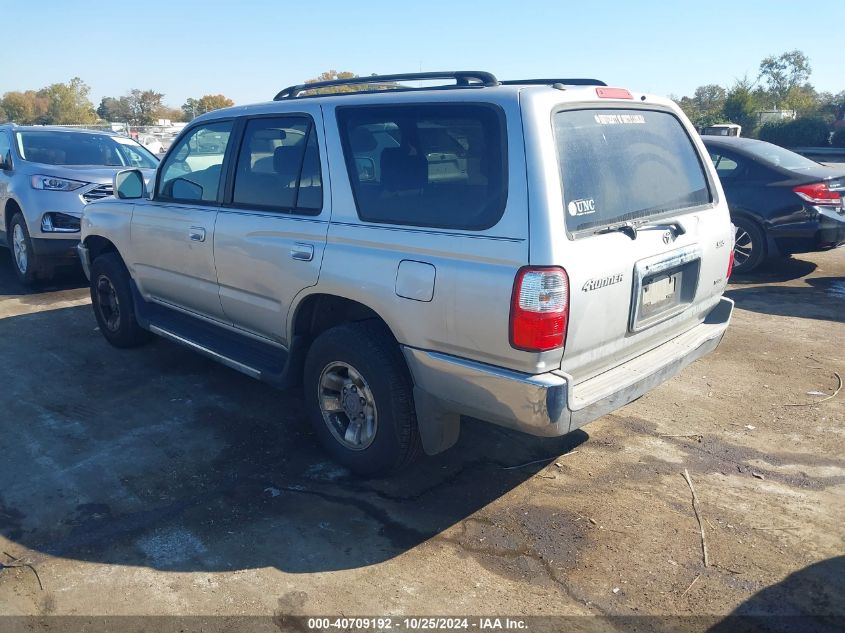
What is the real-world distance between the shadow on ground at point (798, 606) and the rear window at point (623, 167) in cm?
170

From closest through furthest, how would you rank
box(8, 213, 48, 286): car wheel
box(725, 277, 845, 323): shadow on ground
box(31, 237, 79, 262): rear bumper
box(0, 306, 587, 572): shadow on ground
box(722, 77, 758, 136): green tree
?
box(0, 306, 587, 572): shadow on ground, box(725, 277, 845, 323): shadow on ground, box(31, 237, 79, 262): rear bumper, box(8, 213, 48, 286): car wheel, box(722, 77, 758, 136): green tree

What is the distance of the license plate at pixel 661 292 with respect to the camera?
342 cm

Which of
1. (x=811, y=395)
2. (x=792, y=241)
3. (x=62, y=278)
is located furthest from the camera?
(x=62, y=278)

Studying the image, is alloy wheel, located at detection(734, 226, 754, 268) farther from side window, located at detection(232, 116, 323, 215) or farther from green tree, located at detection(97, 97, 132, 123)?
green tree, located at detection(97, 97, 132, 123)

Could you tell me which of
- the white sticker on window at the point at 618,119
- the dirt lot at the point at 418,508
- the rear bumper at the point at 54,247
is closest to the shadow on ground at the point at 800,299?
the dirt lot at the point at 418,508

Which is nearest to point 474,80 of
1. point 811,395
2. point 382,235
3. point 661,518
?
point 382,235

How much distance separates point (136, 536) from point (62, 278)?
6.36m

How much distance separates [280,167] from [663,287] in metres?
2.26

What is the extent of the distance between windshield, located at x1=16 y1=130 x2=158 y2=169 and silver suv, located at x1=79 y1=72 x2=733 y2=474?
4.64m

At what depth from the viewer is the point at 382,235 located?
3.46 meters

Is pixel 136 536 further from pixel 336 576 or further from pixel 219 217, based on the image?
pixel 219 217

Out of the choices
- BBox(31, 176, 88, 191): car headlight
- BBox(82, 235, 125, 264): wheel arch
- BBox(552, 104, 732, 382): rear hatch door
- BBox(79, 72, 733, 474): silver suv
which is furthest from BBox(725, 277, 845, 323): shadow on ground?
BBox(31, 176, 88, 191): car headlight

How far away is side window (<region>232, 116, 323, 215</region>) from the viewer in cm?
393

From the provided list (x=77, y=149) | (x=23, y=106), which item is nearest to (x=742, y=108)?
(x=77, y=149)
